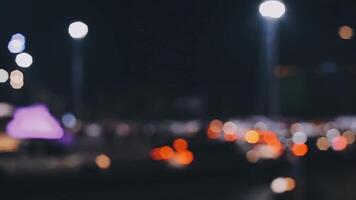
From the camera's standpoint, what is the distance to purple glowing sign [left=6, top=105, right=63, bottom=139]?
86.7 ft

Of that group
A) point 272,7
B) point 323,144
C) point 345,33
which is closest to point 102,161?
point 272,7

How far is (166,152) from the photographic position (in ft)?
91.9

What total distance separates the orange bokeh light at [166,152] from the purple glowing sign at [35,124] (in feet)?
11.8

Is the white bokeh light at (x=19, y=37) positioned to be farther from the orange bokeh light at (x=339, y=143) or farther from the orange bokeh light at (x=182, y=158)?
the orange bokeh light at (x=339, y=143)

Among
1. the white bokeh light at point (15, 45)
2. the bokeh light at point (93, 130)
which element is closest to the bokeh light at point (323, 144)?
the bokeh light at point (93, 130)

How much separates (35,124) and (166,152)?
454 centimetres

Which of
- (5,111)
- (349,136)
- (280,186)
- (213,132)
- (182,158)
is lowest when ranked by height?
(280,186)

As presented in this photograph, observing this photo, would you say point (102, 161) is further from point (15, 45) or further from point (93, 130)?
point (93, 130)

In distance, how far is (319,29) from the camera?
45594 mm

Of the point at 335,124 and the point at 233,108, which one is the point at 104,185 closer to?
the point at 335,124

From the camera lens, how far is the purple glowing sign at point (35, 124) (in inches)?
1041

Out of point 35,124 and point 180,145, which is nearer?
point 35,124

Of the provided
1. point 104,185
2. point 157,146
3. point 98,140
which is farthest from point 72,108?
point 104,185

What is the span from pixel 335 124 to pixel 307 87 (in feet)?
48.6
